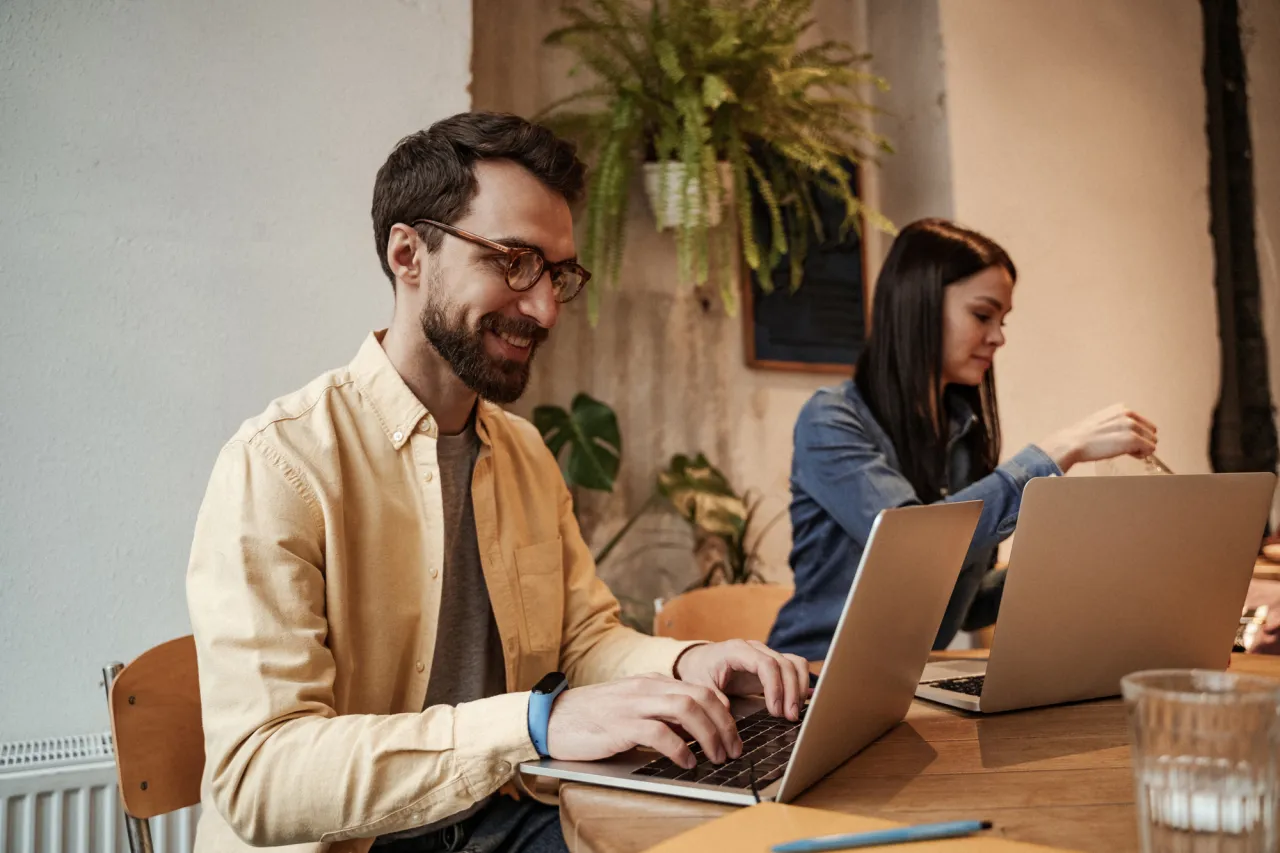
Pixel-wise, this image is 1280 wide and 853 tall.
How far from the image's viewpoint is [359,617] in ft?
3.84

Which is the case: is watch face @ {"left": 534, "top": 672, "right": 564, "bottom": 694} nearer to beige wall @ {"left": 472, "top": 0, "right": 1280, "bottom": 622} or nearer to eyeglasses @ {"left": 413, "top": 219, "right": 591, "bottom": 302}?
eyeglasses @ {"left": 413, "top": 219, "right": 591, "bottom": 302}

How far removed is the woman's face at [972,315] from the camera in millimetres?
1994

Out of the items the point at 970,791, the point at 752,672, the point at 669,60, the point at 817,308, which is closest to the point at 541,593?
the point at 752,672

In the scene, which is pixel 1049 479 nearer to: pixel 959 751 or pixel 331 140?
pixel 959 751

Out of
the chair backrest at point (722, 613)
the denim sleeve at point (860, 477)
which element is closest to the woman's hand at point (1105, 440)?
the denim sleeve at point (860, 477)

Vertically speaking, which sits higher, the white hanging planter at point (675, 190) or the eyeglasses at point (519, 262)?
the white hanging planter at point (675, 190)

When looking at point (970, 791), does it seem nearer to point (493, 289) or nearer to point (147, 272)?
point (493, 289)

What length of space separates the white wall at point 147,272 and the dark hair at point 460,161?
0.67 meters

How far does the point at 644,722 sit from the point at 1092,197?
302 centimetres

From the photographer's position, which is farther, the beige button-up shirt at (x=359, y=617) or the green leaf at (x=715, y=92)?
the green leaf at (x=715, y=92)

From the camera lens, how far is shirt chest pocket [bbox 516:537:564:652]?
136 centimetres

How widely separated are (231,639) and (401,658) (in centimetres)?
26

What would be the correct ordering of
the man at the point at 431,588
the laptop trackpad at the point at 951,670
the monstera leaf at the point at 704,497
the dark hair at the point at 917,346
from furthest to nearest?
the monstera leaf at the point at 704,497 < the dark hair at the point at 917,346 < the laptop trackpad at the point at 951,670 < the man at the point at 431,588

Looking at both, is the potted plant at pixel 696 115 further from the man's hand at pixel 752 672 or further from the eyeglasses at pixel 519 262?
the man's hand at pixel 752 672
